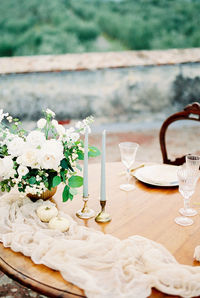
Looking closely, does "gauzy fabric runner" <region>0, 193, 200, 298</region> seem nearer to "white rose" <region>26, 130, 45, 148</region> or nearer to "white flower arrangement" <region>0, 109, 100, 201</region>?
"white flower arrangement" <region>0, 109, 100, 201</region>

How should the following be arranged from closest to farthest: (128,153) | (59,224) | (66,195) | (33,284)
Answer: (33,284) < (59,224) < (66,195) < (128,153)

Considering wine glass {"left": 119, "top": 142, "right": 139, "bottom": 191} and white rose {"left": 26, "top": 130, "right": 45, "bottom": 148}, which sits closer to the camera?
white rose {"left": 26, "top": 130, "right": 45, "bottom": 148}

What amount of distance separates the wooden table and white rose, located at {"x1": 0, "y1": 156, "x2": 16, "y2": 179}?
→ 0.22m

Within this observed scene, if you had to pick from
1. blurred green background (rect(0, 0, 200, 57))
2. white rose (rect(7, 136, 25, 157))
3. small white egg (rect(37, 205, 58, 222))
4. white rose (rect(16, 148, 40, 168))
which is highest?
blurred green background (rect(0, 0, 200, 57))

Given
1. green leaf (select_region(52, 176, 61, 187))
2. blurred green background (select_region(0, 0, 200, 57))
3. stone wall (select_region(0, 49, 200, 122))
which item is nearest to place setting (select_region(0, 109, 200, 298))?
green leaf (select_region(52, 176, 61, 187))

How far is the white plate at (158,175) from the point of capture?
4.58 feet

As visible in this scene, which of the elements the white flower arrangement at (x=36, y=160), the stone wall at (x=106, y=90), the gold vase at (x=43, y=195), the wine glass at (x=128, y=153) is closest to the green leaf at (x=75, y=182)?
the white flower arrangement at (x=36, y=160)

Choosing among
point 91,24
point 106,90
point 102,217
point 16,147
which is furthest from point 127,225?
point 91,24

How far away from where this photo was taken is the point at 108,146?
166 inches

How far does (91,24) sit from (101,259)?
9.01 m

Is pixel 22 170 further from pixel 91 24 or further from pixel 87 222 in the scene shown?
pixel 91 24

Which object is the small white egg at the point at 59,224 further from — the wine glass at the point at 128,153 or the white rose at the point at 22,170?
the wine glass at the point at 128,153

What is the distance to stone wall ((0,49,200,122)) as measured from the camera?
4320mm

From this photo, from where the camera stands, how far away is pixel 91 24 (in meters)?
9.15
